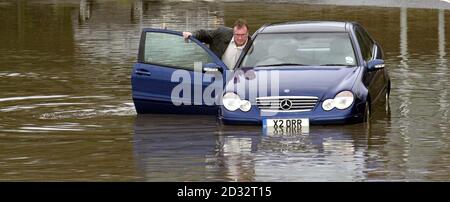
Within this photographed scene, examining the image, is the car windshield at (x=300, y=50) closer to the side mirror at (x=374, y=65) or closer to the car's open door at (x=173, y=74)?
the side mirror at (x=374, y=65)

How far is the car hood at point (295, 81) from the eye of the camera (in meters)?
15.0

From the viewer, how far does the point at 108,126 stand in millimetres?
15711

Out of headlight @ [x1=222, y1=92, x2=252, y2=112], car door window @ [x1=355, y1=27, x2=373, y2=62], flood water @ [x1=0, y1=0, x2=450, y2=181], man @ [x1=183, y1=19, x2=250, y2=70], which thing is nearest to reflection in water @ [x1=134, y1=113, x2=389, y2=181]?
flood water @ [x1=0, y1=0, x2=450, y2=181]

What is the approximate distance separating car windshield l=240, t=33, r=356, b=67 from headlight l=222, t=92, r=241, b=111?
0.99 meters

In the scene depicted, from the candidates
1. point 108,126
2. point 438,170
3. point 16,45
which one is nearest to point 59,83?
point 108,126

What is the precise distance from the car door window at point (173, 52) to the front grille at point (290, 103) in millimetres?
1516

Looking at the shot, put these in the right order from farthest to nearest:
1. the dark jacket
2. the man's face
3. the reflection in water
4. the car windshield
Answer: the dark jacket < the man's face < the car windshield < the reflection in water

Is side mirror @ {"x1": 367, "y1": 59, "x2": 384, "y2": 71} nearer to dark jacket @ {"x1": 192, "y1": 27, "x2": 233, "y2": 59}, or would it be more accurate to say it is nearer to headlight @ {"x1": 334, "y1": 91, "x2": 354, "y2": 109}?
headlight @ {"x1": 334, "y1": 91, "x2": 354, "y2": 109}

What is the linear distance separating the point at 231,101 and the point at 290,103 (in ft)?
2.42

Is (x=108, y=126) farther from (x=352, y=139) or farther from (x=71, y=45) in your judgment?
(x=71, y=45)

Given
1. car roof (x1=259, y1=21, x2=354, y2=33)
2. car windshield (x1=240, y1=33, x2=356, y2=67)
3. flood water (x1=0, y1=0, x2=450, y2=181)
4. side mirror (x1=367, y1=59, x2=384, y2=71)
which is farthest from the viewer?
car roof (x1=259, y1=21, x2=354, y2=33)

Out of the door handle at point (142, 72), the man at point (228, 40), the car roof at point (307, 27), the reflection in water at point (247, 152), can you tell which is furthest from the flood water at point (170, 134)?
the car roof at point (307, 27)

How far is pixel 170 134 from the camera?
14945 mm

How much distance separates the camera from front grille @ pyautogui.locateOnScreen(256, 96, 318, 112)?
587 inches
